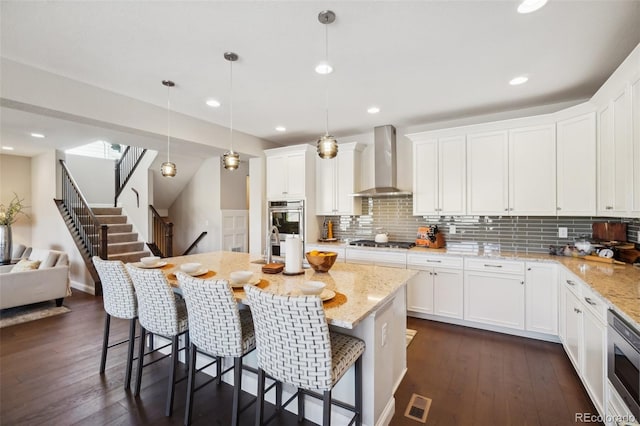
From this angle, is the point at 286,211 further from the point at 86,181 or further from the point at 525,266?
the point at 86,181

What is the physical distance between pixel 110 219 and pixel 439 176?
7112 mm

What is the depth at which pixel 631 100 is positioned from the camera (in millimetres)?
2115

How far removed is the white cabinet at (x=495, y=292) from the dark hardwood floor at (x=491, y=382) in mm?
212

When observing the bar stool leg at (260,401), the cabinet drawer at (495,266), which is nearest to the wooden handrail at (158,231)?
the bar stool leg at (260,401)

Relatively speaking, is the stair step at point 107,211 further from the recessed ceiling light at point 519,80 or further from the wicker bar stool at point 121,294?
the recessed ceiling light at point 519,80

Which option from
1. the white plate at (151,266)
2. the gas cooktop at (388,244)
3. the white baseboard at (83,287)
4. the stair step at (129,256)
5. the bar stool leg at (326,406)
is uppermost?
the gas cooktop at (388,244)

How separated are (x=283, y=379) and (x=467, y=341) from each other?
2482 mm

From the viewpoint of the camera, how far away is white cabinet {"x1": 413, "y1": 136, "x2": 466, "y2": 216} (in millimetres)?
3775

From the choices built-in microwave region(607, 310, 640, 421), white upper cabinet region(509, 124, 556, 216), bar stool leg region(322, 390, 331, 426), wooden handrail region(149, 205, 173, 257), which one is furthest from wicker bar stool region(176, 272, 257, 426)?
wooden handrail region(149, 205, 173, 257)

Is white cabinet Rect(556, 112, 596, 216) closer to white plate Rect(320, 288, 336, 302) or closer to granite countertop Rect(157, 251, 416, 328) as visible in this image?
granite countertop Rect(157, 251, 416, 328)

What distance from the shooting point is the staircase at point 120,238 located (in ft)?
19.8

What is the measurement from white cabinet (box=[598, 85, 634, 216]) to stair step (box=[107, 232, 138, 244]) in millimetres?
7948

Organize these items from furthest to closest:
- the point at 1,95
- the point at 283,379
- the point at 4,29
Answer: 1. the point at 1,95
2. the point at 4,29
3. the point at 283,379

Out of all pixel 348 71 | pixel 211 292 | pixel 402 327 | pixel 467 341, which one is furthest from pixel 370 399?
pixel 348 71
